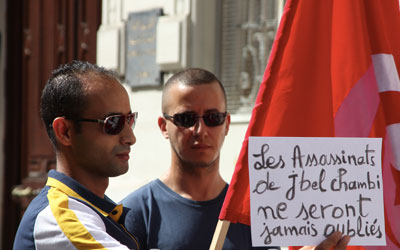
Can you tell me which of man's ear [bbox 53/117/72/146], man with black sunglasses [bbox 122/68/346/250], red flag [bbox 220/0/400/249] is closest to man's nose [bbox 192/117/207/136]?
man with black sunglasses [bbox 122/68/346/250]

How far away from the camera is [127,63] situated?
264 inches

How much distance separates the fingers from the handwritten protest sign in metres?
0.02

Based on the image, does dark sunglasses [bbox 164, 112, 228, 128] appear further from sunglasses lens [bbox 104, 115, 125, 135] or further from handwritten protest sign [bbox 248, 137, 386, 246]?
sunglasses lens [bbox 104, 115, 125, 135]

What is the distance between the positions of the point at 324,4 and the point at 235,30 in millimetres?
3450

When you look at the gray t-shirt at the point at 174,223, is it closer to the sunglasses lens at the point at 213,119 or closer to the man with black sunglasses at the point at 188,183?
the man with black sunglasses at the point at 188,183

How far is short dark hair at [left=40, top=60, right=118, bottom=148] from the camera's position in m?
2.35

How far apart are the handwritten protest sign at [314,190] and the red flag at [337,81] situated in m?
0.24

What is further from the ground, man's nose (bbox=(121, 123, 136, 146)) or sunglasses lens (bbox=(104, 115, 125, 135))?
sunglasses lens (bbox=(104, 115, 125, 135))

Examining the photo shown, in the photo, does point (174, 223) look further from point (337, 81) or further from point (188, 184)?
point (337, 81)

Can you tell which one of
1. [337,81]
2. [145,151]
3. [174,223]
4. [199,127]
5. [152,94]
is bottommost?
[145,151]

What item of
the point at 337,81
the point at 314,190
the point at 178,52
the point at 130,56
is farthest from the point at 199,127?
the point at 130,56

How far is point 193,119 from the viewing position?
3129 millimetres

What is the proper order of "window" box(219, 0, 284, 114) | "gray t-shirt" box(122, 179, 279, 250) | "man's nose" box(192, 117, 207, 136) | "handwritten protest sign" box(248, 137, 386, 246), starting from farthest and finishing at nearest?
"window" box(219, 0, 284, 114) < "man's nose" box(192, 117, 207, 136) < "gray t-shirt" box(122, 179, 279, 250) < "handwritten protest sign" box(248, 137, 386, 246)

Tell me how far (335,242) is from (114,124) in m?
0.83
